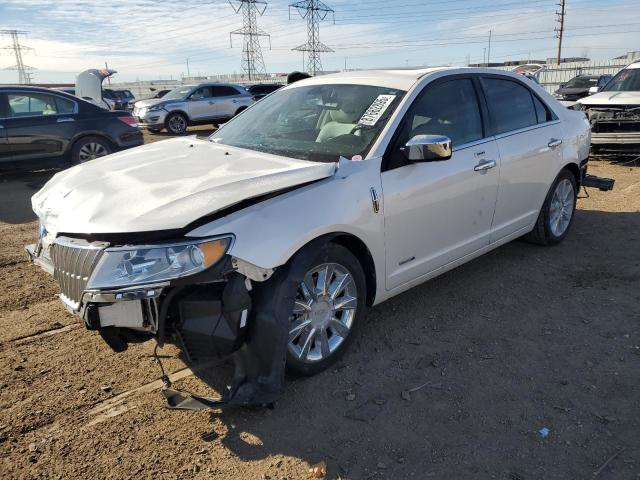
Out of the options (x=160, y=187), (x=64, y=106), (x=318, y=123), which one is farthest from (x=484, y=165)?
(x=64, y=106)

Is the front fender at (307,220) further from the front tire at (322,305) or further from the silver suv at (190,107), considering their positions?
the silver suv at (190,107)

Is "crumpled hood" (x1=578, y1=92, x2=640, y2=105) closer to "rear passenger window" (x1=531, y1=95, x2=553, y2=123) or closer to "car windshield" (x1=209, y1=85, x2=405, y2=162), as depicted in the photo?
"rear passenger window" (x1=531, y1=95, x2=553, y2=123)

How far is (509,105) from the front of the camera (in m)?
4.65

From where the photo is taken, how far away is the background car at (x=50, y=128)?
29.8ft

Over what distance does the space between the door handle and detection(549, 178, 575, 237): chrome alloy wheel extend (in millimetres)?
1379

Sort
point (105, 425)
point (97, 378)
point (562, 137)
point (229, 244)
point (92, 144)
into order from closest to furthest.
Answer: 1. point (229, 244)
2. point (105, 425)
3. point (97, 378)
4. point (562, 137)
5. point (92, 144)

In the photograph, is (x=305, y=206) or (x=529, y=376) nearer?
(x=305, y=206)

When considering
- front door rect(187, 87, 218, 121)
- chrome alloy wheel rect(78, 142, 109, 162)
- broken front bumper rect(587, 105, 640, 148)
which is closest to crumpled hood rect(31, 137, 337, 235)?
chrome alloy wheel rect(78, 142, 109, 162)

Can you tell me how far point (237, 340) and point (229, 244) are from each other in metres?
0.50

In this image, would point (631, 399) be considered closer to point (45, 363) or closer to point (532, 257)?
point (532, 257)

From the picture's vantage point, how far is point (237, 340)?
2.69m

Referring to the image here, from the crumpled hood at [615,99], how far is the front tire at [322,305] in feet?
27.1

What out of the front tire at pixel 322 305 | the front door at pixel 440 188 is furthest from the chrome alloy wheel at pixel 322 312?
the front door at pixel 440 188

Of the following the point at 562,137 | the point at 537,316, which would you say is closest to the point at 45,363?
the point at 537,316
